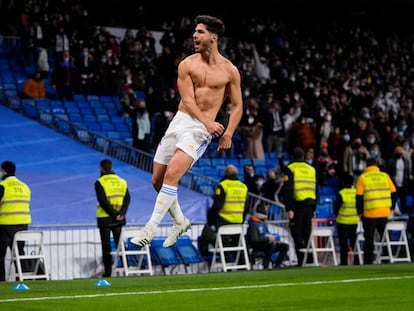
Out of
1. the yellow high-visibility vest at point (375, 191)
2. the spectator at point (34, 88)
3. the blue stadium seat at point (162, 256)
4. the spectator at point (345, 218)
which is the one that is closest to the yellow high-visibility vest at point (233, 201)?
the blue stadium seat at point (162, 256)

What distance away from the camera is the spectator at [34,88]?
25938 millimetres

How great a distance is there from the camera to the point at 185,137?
10.2 m

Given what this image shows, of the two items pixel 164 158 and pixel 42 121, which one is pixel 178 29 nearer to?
pixel 42 121

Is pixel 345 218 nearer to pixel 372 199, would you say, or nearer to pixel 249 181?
pixel 372 199

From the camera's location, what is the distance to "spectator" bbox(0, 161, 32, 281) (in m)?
16.1

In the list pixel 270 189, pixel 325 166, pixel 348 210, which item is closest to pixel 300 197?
pixel 348 210

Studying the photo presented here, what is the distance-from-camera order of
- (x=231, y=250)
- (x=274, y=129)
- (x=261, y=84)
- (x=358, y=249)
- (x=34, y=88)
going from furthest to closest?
(x=261, y=84), (x=274, y=129), (x=34, y=88), (x=358, y=249), (x=231, y=250)

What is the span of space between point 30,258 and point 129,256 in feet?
9.73

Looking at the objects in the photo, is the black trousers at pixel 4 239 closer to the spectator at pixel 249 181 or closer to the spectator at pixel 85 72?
the spectator at pixel 249 181

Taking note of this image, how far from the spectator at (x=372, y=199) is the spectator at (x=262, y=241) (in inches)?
65.0

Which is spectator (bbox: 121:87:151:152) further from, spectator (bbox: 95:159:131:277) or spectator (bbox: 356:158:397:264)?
spectator (bbox: 95:159:131:277)

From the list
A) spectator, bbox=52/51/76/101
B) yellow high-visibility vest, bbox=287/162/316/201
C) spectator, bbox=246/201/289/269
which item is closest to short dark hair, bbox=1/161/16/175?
spectator, bbox=246/201/289/269

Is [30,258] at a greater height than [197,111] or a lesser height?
lesser

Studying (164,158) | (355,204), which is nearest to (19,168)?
(355,204)
